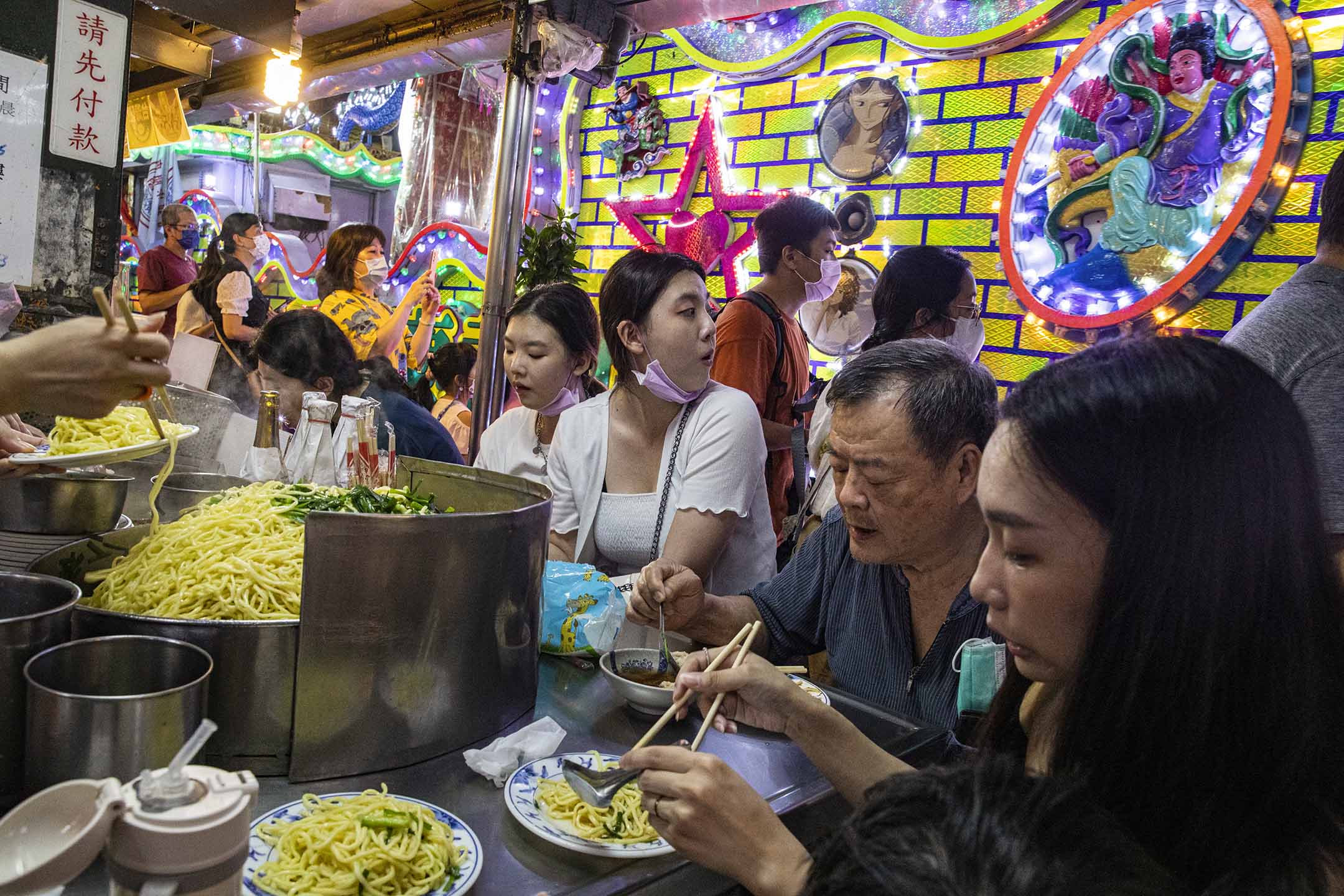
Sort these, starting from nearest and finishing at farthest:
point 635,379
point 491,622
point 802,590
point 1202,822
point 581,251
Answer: point 1202,822, point 491,622, point 802,590, point 635,379, point 581,251

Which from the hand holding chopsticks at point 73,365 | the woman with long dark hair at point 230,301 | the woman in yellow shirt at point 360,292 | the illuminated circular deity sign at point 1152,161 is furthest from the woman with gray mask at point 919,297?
the woman with long dark hair at point 230,301

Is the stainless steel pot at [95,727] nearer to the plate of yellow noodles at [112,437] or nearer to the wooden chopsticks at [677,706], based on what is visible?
the plate of yellow noodles at [112,437]

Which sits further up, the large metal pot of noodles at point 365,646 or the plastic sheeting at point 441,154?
the plastic sheeting at point 441,154

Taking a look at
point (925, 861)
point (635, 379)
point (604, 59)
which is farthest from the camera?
point (604, 59)

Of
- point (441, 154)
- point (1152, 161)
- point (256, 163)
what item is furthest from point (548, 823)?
point (256, 163)

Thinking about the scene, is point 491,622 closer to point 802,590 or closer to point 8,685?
point 8,685

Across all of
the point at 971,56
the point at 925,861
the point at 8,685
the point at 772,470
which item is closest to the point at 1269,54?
the point at 971,56

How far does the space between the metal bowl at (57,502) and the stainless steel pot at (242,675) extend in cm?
66

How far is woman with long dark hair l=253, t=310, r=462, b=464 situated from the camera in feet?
11.3

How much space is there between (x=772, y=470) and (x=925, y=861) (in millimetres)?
3051

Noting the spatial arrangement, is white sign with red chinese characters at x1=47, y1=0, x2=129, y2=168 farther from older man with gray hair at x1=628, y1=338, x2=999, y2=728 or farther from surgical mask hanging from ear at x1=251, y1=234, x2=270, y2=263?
surgical mask hanging from ear at x1=251, y1=234, x2=270, y2=263

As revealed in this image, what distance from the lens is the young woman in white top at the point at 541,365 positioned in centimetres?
325

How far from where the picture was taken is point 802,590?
2258 mm

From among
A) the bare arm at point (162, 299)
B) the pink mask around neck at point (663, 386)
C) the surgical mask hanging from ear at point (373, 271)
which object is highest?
the surgical mask hanging from ear at point (373, 271)
